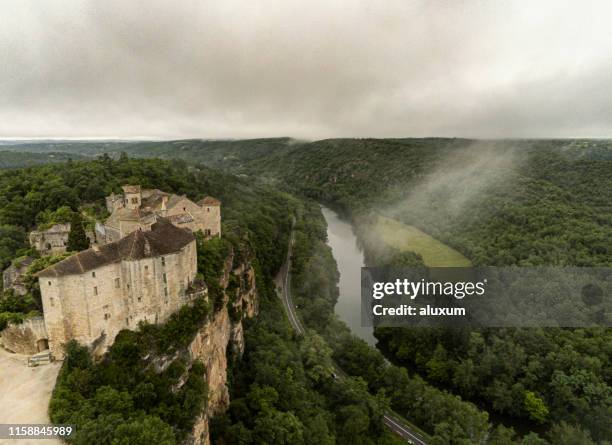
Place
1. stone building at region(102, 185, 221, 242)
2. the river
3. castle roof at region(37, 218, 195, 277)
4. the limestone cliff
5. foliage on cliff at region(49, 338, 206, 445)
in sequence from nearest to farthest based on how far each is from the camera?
foliage on cliff at region(49, 338, 206, 445), castle roof at region(37, 218, 195, 277), the limestone cliff, stone building at region(102, 185, 221, 242), the river

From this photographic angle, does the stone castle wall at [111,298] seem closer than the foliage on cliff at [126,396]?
Result: No

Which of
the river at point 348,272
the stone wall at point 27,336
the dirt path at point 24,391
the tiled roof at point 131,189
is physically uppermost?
the tiled roof at point 131,189

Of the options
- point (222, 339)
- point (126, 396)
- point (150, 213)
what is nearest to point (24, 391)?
point (126, 396)

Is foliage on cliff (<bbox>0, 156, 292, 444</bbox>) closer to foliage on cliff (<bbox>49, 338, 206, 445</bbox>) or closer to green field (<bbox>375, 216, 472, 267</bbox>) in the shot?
foliage on cliff (<bbox>49, 338, 206, 445</bbox>)

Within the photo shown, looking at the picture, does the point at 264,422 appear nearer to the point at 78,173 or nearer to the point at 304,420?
the point at 304,420

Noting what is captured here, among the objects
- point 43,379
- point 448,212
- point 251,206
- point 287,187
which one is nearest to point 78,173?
point 251,206

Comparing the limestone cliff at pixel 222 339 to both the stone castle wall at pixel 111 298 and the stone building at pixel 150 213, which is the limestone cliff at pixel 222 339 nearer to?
the stone castle wall at pixel 111 298
